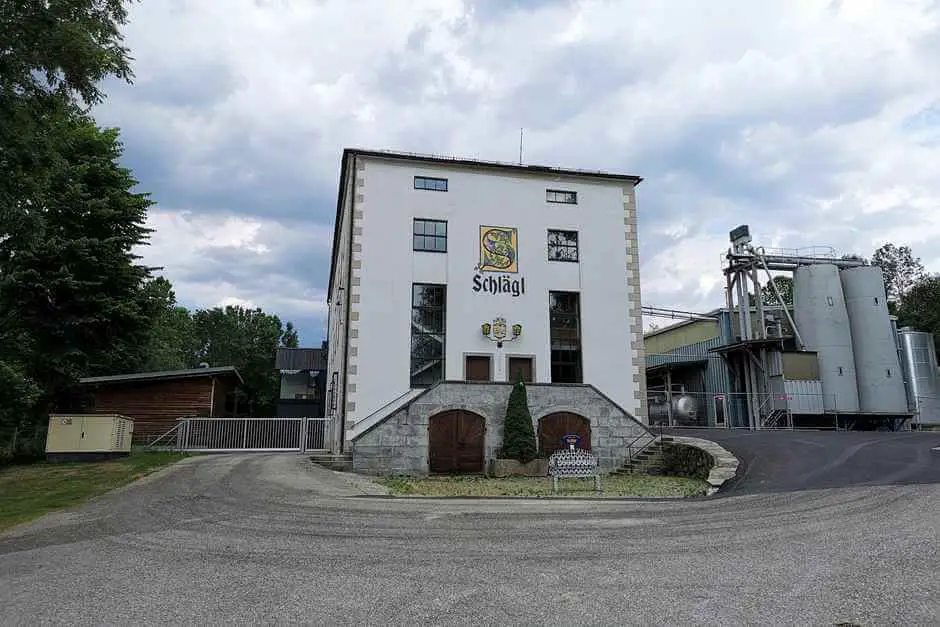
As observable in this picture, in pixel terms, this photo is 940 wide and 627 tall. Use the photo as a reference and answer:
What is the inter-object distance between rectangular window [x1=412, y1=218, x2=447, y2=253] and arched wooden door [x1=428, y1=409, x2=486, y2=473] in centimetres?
606

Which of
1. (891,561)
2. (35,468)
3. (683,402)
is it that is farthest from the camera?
(683,402)

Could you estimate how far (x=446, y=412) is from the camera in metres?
19.2

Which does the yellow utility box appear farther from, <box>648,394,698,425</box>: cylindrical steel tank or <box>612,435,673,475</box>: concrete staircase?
<box>648,394,698,425</box>: cylindrical steel tank

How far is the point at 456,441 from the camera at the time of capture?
19.1m

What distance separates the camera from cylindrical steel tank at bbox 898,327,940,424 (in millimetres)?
32938

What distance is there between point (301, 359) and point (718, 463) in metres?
28.5

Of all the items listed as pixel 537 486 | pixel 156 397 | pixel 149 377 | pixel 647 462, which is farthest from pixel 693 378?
pixel 149 377

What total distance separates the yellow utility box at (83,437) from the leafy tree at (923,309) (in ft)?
162

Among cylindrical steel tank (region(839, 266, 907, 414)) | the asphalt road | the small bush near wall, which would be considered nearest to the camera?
the asphalt road

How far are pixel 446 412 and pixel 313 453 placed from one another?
5.26 m

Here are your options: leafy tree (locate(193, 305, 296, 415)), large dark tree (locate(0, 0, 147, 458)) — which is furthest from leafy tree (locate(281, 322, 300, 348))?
large dark tree (locate(0, 0, 147, 458))

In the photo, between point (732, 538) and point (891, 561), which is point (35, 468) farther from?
point (891, 561)

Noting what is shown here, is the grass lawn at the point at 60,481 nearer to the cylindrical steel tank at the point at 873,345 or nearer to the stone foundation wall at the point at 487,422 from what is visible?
the stone foundation wall at the point at 487,422

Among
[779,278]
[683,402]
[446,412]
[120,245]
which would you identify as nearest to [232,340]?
[120,245]
